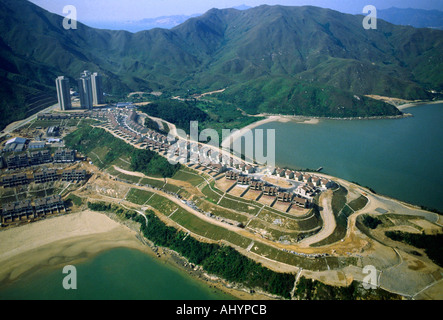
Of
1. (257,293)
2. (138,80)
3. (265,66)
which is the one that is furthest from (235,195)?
(265,66)

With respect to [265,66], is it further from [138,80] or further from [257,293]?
[257,293]

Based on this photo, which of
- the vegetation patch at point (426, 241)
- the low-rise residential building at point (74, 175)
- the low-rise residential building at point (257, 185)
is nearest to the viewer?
the vegetation patch at point (426, 241)

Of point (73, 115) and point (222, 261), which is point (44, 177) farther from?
point (222, 261)

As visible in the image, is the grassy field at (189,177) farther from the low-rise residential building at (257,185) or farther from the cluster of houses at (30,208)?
the cluster of houses at (30,208)

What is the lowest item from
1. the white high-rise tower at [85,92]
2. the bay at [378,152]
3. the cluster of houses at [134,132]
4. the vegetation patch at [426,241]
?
the vegetation patch at [426,241]

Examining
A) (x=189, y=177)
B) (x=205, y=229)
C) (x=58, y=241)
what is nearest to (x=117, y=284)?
(x=205, y=229)

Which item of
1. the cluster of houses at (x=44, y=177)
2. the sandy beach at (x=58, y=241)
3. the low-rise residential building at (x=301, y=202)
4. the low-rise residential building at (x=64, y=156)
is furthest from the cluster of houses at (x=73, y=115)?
the low-rise residential building at (x=301, y=202)
